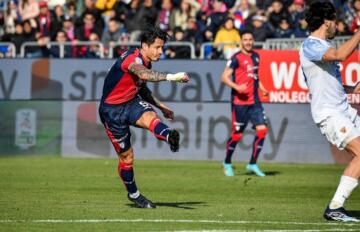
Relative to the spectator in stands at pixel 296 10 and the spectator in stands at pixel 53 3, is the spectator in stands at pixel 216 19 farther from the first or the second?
the spectator in stands at pixel 53 3

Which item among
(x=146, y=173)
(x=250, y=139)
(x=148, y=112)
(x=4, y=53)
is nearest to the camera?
(x=148, y=112)

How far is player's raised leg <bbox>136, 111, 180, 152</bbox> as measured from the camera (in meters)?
11.8

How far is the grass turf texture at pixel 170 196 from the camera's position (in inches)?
443

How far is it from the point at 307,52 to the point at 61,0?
1970 cm

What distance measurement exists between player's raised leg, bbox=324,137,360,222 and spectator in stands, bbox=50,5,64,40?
17.3 m

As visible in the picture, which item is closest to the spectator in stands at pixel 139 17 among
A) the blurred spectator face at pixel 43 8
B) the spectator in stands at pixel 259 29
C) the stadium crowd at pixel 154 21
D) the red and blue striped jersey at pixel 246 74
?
the stadium crowd at pixel 154 21

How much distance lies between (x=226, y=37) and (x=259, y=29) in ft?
2.84

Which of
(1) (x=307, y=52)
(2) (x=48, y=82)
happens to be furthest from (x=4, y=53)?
(1) (x=307, y=52)

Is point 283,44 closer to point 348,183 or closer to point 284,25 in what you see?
point 284,25

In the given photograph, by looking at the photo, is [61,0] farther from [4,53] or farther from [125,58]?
[125,58]

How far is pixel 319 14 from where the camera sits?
11.2 metres

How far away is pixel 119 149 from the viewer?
13.1 m

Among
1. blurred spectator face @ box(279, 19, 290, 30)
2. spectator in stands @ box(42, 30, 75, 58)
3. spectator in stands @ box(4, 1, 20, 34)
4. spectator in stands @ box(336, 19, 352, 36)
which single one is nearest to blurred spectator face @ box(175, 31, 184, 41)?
blurred spectator face @ box(279, 19, 290, 30)

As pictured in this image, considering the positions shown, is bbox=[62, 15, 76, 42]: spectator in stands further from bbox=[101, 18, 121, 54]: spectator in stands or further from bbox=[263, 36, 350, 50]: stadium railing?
bbox=[263, 36, 350, 50]: stadium railing
